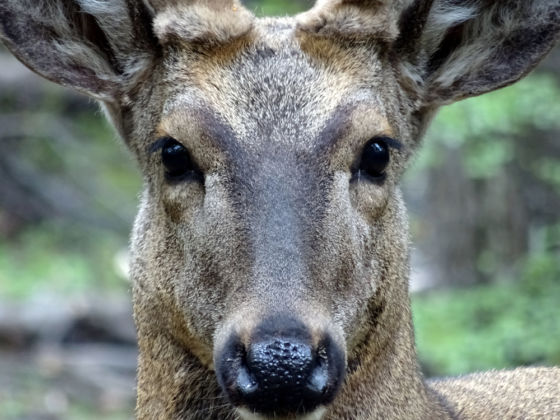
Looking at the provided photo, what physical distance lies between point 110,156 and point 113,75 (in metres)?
A: 12.5

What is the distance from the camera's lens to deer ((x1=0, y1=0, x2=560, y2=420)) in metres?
4.66

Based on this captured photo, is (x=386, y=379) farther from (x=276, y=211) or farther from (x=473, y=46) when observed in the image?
(x=473, y=46)

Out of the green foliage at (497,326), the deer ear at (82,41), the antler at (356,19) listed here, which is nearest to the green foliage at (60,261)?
the green foliage at (497,326)

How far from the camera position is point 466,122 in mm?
9648

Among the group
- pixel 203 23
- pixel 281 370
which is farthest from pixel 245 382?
pixel 203 23

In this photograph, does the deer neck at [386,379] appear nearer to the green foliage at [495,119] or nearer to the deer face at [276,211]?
the deer face at [276,211]

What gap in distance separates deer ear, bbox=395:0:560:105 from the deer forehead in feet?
1.21

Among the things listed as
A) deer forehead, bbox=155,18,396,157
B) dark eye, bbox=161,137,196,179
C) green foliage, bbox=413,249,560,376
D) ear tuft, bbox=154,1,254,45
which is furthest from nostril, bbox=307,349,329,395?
green foliage, bbox=413,249,560,376

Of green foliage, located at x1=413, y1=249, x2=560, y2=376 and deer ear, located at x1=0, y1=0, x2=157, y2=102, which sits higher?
deer ear, located at x1=0, y1=0, x2=157, y2=102

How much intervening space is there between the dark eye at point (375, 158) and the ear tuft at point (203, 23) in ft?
2.53

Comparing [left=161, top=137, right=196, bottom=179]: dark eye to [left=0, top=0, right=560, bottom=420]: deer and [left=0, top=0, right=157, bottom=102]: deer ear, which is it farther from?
[left=0, top=0, right=157, bottom=102]: deer ear

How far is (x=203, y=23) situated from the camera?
17.8 ft

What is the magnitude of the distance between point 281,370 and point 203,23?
1.81m

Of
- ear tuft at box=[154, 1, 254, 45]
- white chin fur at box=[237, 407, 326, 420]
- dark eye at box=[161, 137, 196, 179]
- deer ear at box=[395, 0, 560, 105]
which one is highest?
ear tuft at box=[154, 1, 254, 45]
